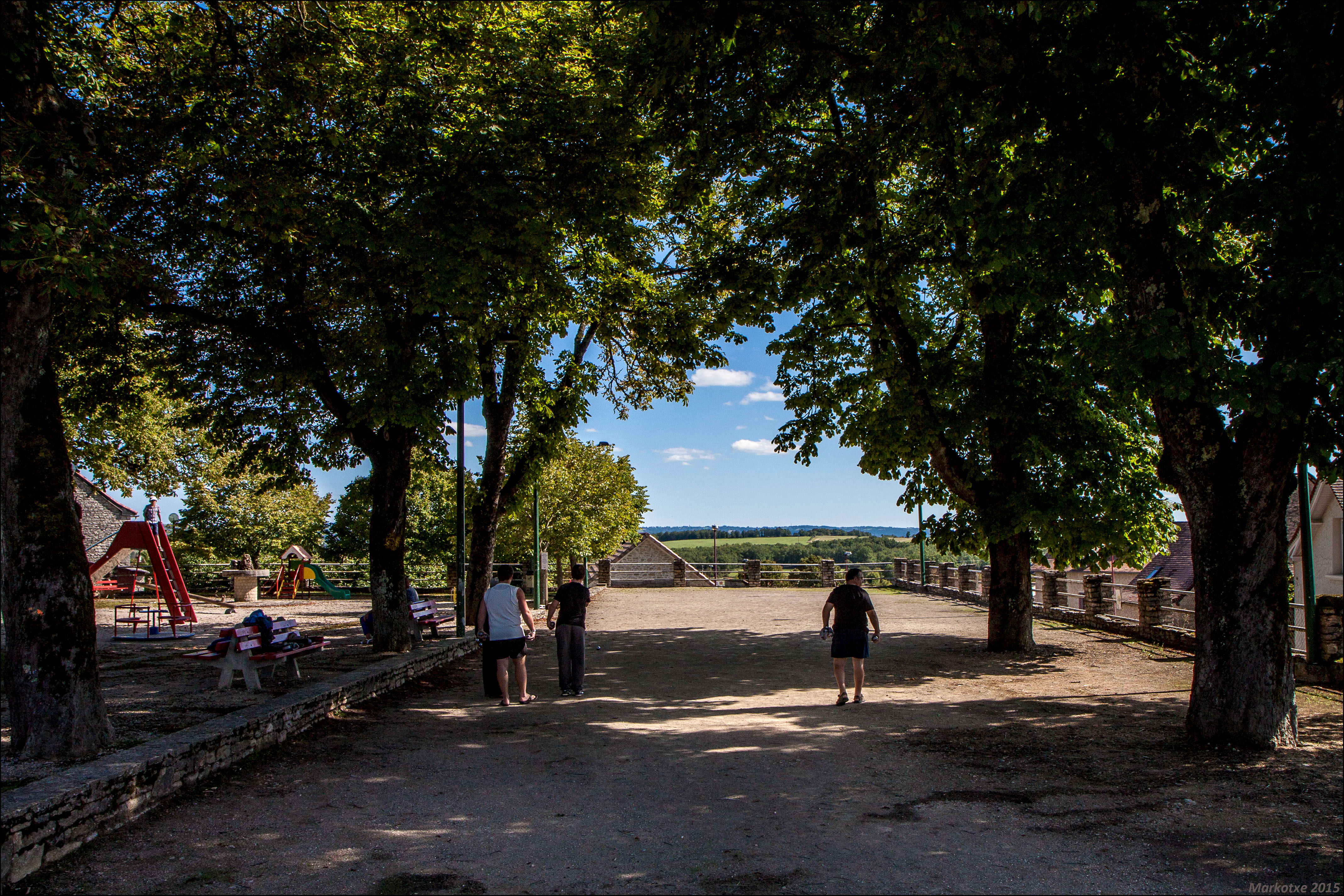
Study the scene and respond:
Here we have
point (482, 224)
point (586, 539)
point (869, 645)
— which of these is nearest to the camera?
point (482, 224)

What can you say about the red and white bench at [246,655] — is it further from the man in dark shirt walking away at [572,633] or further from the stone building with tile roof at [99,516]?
the stone building with tile roof at [99,516]

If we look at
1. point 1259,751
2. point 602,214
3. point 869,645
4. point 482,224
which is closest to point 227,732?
point 482,224

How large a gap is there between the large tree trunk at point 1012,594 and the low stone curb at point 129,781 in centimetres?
1066

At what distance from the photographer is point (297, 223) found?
1121cm

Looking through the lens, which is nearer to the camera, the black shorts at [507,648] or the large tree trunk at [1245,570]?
the large tree trunk at [1245,570]

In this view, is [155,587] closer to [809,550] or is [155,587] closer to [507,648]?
[507,648]

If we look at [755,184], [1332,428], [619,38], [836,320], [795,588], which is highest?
[619,38]

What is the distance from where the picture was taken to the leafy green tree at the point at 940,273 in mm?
8414

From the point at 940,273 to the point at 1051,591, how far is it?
11.0m

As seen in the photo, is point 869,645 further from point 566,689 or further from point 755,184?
point 755,184

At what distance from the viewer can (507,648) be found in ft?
34.5

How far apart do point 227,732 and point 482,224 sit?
21.2 feet

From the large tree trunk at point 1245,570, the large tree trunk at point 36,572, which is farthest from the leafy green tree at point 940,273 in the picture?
the large tree trunk at point 36,572

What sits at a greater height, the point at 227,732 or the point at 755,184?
the point at 755,184
